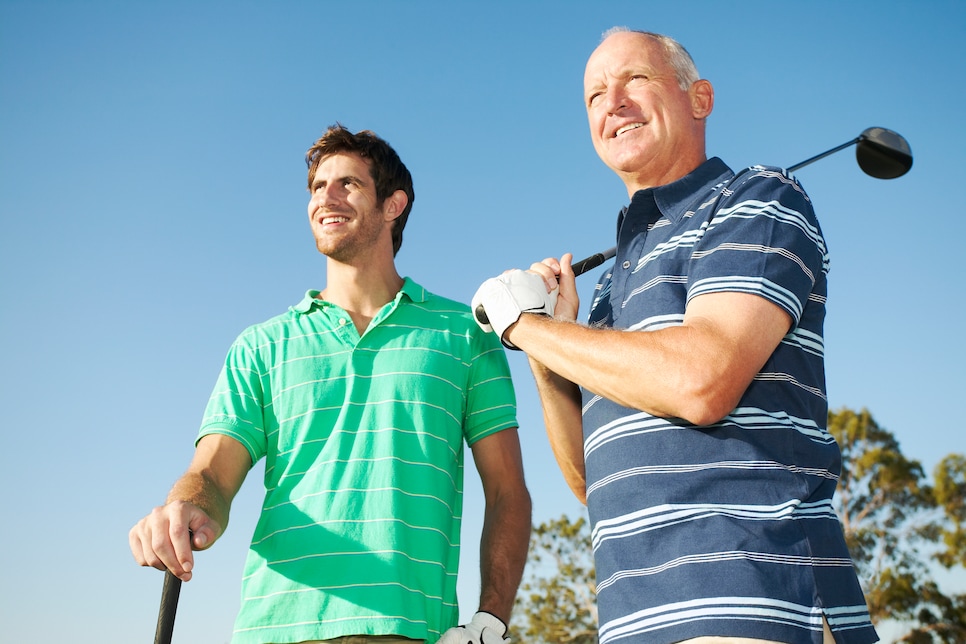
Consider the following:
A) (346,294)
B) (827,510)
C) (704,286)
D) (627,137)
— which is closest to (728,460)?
(827,510)

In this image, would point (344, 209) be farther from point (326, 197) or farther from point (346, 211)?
point (326, 197)

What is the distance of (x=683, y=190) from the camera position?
3410 millimetres

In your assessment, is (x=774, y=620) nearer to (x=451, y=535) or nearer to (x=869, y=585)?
(x=451, y=535)

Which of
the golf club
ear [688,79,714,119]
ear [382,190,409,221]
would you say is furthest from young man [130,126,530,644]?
the golf club

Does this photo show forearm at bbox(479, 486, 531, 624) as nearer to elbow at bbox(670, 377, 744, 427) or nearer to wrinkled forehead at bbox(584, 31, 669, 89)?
elbow at bbox(670, 377, 744, 427)

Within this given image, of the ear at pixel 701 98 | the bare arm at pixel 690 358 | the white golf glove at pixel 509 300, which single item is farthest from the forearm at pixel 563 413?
the ear at pixel 701 98

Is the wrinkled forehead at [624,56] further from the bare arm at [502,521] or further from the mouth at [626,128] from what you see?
the bare arm at [502,521]

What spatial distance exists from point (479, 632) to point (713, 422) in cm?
173

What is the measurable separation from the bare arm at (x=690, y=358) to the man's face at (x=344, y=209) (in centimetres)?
233

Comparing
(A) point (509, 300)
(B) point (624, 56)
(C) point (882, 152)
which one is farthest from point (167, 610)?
(C) point (882, 152)

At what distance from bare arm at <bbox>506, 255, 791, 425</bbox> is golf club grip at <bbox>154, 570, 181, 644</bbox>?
1.57 meters

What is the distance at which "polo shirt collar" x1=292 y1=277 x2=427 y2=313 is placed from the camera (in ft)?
15.5

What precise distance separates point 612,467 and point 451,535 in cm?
154

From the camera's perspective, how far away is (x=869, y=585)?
30484mm
